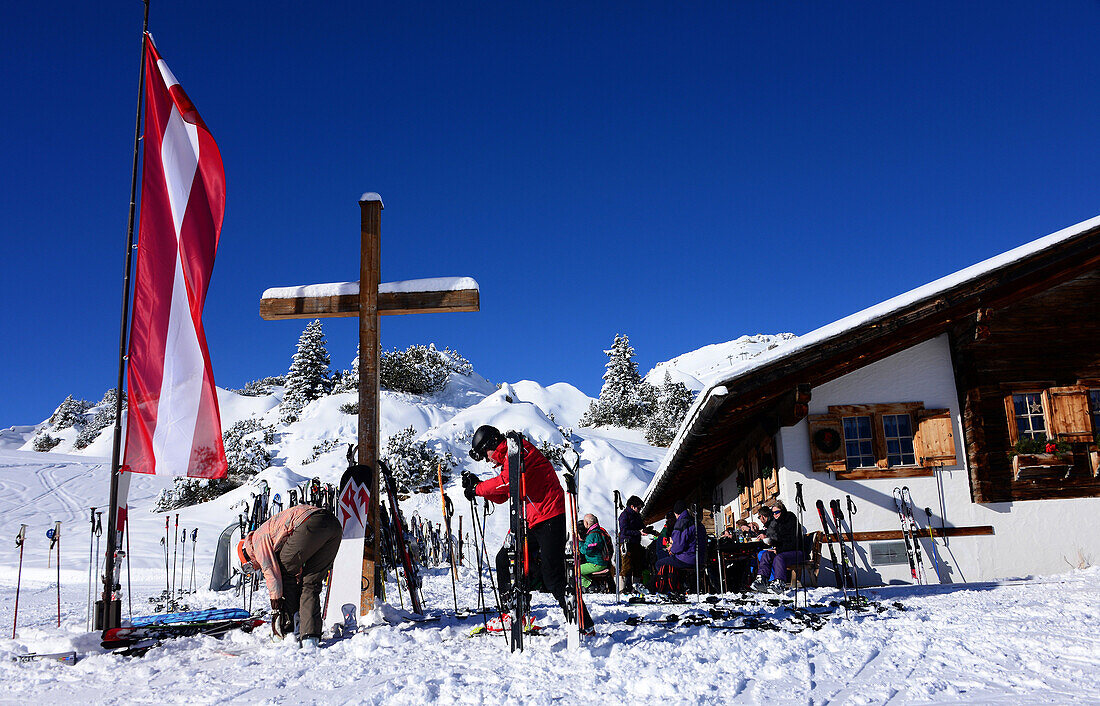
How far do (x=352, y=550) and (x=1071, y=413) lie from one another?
31.5 ft

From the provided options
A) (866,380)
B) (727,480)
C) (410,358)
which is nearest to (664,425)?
(410,358)

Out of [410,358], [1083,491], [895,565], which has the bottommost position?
[895,565]

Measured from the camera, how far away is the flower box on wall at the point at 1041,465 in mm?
10219

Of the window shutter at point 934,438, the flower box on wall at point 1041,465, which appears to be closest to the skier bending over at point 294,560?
the window shutter at point 934,438

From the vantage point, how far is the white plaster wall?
1033cm

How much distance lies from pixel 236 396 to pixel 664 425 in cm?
4269

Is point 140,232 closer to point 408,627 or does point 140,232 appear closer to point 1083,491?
point 408,627

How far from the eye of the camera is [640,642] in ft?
16.5

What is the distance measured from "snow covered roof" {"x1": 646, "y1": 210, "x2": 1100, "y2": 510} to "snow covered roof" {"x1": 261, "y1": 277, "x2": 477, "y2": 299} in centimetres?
319

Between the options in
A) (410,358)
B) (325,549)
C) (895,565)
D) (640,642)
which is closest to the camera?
(640,642)

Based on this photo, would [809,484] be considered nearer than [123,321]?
No

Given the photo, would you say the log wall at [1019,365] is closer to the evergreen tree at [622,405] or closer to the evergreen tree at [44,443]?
the evergreen tree at [622,405]

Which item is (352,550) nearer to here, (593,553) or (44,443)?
(593,553)

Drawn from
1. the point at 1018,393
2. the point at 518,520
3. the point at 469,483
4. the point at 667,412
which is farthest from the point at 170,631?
the point at 667,412
